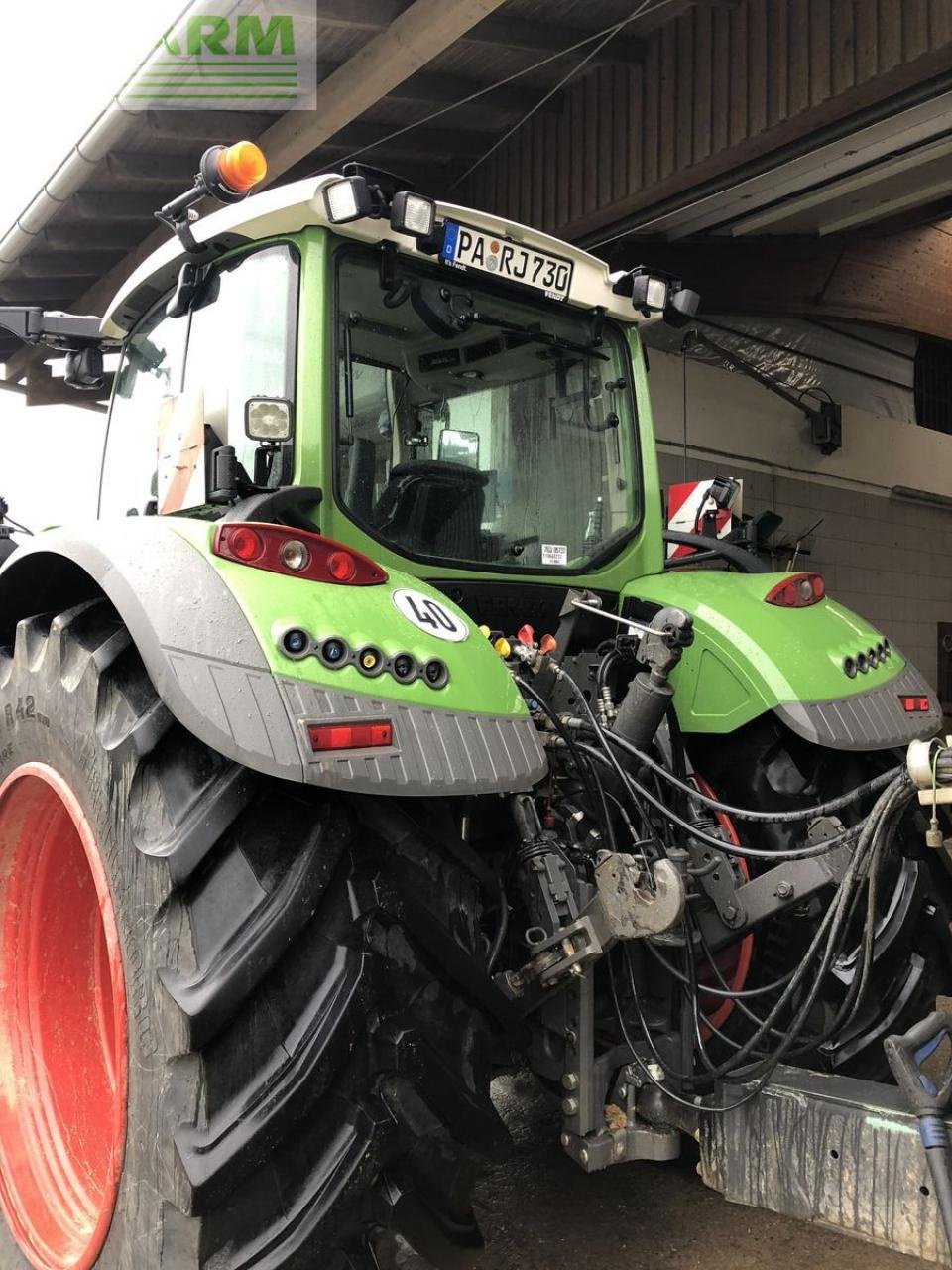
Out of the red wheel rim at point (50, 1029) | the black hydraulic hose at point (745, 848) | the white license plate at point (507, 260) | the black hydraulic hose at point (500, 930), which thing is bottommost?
the red wheel rim at point (50, 1029)

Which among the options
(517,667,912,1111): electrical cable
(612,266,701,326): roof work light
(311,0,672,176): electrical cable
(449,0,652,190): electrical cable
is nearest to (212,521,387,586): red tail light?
(517,667,912,1111): electrical cable

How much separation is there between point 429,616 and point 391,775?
1.28ft

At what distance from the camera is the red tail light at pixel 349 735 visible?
162 centimetres

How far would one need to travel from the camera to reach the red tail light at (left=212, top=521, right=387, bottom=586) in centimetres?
183

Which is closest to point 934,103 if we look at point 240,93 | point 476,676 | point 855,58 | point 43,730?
point 855,58

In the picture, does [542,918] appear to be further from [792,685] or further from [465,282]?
[465,282]

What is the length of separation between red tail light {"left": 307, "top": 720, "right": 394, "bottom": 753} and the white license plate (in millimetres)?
1300

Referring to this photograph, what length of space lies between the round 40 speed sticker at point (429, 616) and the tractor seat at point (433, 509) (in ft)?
1.52

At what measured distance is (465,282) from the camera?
259cm

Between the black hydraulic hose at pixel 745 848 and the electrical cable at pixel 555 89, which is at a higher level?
the electrical cable at pixel 555 89

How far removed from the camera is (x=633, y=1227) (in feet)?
8.30

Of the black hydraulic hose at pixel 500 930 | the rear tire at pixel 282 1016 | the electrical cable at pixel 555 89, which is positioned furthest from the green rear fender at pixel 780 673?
the electrical cable at pixel 555 89

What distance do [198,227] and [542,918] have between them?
1.86 meters

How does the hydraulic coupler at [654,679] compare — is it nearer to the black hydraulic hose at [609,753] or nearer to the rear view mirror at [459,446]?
the black hydraulic hose at [609,753]
